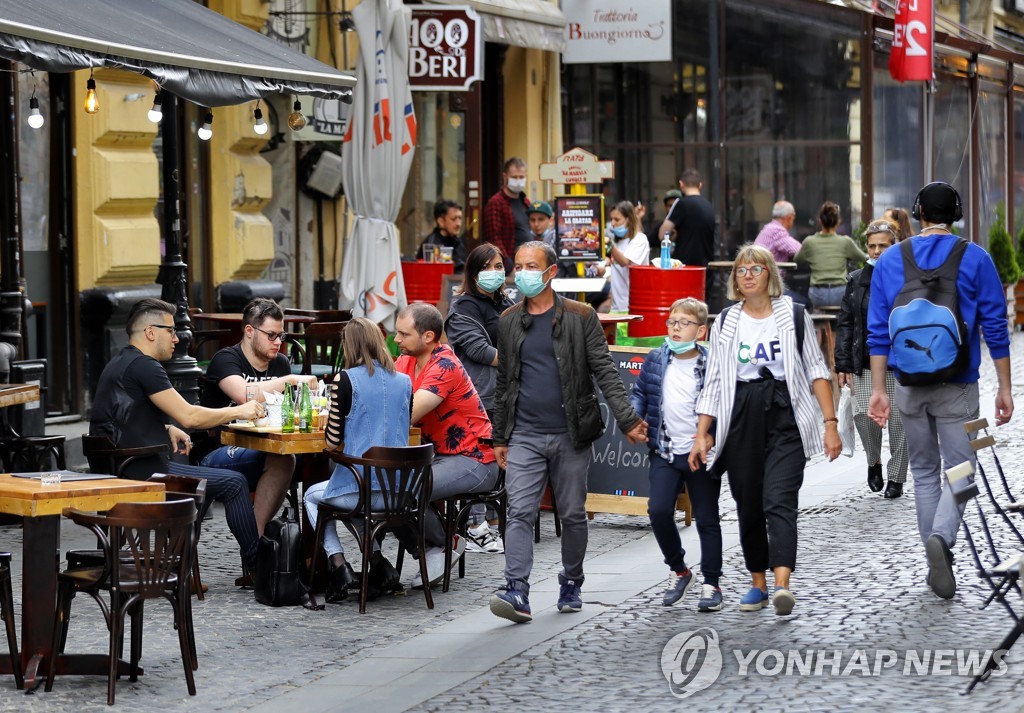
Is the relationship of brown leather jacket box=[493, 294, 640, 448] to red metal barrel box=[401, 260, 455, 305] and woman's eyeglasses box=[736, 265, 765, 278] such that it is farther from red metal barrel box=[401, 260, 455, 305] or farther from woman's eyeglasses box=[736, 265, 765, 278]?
red metal barrel box=[401, 260, 455, 305]

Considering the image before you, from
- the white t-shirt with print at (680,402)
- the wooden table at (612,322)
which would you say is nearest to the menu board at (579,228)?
the wooden table at (612,322)

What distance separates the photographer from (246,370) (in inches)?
374

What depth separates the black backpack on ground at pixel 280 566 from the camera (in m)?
8.27

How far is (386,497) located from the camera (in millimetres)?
8148

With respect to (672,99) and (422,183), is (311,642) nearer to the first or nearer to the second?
(422,183)

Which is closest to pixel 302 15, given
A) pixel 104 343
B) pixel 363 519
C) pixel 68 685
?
pixel 104 343

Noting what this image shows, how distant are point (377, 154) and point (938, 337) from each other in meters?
6.02

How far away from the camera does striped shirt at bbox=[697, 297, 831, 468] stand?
7.64m

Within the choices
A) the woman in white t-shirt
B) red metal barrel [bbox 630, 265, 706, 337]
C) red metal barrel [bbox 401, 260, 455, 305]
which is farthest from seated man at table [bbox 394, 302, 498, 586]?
the woman in white t-shirt

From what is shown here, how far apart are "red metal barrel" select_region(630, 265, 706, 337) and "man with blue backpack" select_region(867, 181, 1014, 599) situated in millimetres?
5404

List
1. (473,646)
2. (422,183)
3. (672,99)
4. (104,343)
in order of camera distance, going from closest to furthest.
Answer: (473,646) → (104,343) → (422,183) → (672,99)

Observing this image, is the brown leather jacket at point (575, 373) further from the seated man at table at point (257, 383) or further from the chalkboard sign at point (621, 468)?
the chalkboard sign at point (621, 468)

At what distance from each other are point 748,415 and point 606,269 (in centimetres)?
881

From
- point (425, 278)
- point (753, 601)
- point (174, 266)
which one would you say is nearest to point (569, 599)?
point (753, 601)
